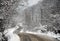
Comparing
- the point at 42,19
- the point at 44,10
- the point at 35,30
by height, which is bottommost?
the point at 35,30

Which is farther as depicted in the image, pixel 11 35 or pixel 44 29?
pixel 44 29

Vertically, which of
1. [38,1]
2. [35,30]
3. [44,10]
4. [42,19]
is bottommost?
[35,30]

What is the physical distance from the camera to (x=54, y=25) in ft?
21.8

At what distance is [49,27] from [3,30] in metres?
2.26

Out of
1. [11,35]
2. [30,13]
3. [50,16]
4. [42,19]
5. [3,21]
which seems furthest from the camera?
[30,13]

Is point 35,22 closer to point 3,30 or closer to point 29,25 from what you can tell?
point 29,25

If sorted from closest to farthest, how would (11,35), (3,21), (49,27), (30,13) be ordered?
(11,35)
(3,21)
(49,27)
(30,13)

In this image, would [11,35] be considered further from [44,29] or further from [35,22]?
[35,22]

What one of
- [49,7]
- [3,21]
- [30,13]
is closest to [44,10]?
[49,7]

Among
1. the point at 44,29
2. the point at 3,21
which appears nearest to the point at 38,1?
the point at 44,29

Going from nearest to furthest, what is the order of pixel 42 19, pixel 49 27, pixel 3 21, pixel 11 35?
pixel 11 35, pixel 3 21, pixel 49 27, pixel 42 19

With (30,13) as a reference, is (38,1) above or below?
above

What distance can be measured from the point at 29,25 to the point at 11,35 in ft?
9.98

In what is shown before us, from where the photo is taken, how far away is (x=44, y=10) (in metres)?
7.71
